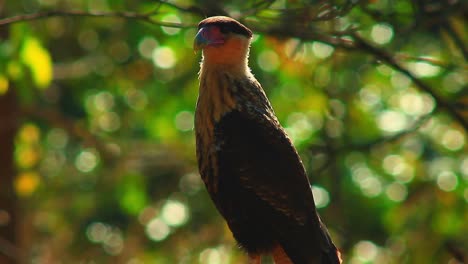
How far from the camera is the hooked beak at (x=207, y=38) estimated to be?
4.29m

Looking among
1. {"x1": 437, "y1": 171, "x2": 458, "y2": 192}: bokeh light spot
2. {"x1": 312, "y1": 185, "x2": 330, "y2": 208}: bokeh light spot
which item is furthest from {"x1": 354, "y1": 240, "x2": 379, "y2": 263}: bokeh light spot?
{"x1": 437, "y1": 171, "x2": 458, "y2": 192}: bokeh light spot

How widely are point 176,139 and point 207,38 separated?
4410 mm

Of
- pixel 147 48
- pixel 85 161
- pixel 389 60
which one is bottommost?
pixel 85 161

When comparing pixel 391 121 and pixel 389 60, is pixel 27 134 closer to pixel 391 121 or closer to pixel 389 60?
pixel 391 121

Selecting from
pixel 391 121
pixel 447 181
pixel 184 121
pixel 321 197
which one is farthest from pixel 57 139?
pixel 447 181

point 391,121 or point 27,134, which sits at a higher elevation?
point 27,134

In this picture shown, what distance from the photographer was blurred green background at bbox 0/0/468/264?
673 centimetres

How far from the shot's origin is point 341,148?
618 cm

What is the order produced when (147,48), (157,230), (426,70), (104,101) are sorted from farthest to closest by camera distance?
(104,101) < (147,48) < (157,230) < (426,70)

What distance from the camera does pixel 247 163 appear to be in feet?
13.9

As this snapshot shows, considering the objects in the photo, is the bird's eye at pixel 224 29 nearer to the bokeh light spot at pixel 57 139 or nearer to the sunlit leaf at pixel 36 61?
the sunlit leaf at pixel 36 61

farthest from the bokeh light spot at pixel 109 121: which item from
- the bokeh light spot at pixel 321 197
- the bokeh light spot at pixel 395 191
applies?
the bokeh light spot at pixel 321 197

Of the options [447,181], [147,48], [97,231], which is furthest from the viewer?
[97,231]

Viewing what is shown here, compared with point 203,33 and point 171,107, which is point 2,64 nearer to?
point 203,33
